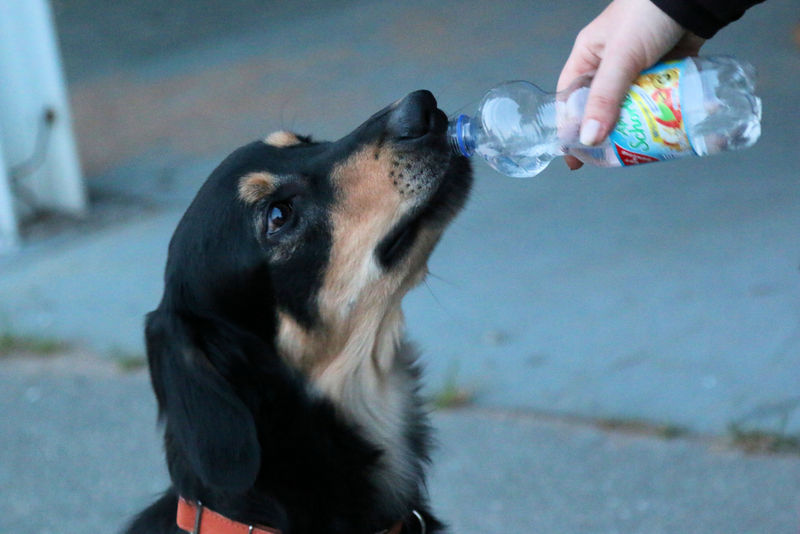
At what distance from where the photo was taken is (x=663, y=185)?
19.6ft

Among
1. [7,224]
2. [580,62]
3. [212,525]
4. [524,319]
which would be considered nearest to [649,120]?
[580,62]

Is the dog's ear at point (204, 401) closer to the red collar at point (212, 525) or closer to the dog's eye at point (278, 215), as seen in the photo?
the red collar at point (212, 525)

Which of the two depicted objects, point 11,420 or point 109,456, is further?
point 11,420

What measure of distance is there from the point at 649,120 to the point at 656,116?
17 millimetres

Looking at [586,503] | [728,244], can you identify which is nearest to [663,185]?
[728,244]

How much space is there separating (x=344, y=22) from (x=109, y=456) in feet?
22.7

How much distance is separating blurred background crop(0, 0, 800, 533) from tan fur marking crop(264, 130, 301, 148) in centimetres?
60

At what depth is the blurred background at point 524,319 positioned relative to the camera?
3.82 m

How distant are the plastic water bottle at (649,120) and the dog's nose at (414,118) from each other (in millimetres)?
87

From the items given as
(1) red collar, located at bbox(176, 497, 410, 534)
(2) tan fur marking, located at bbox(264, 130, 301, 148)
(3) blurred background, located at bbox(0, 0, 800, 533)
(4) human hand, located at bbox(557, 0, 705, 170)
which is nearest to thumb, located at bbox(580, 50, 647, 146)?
(4) human hand, located at bbox(557, 0, 705, 170)

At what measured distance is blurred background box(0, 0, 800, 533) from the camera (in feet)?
12.5

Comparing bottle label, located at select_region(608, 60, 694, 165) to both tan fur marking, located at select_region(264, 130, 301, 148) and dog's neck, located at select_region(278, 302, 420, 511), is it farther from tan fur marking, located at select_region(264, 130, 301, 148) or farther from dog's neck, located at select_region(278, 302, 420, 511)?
tan fur marking, located at select_region(264, 130, 301, 148)

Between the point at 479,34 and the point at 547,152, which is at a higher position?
the point at 547,152

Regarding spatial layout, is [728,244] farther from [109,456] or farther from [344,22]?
[344,22]
